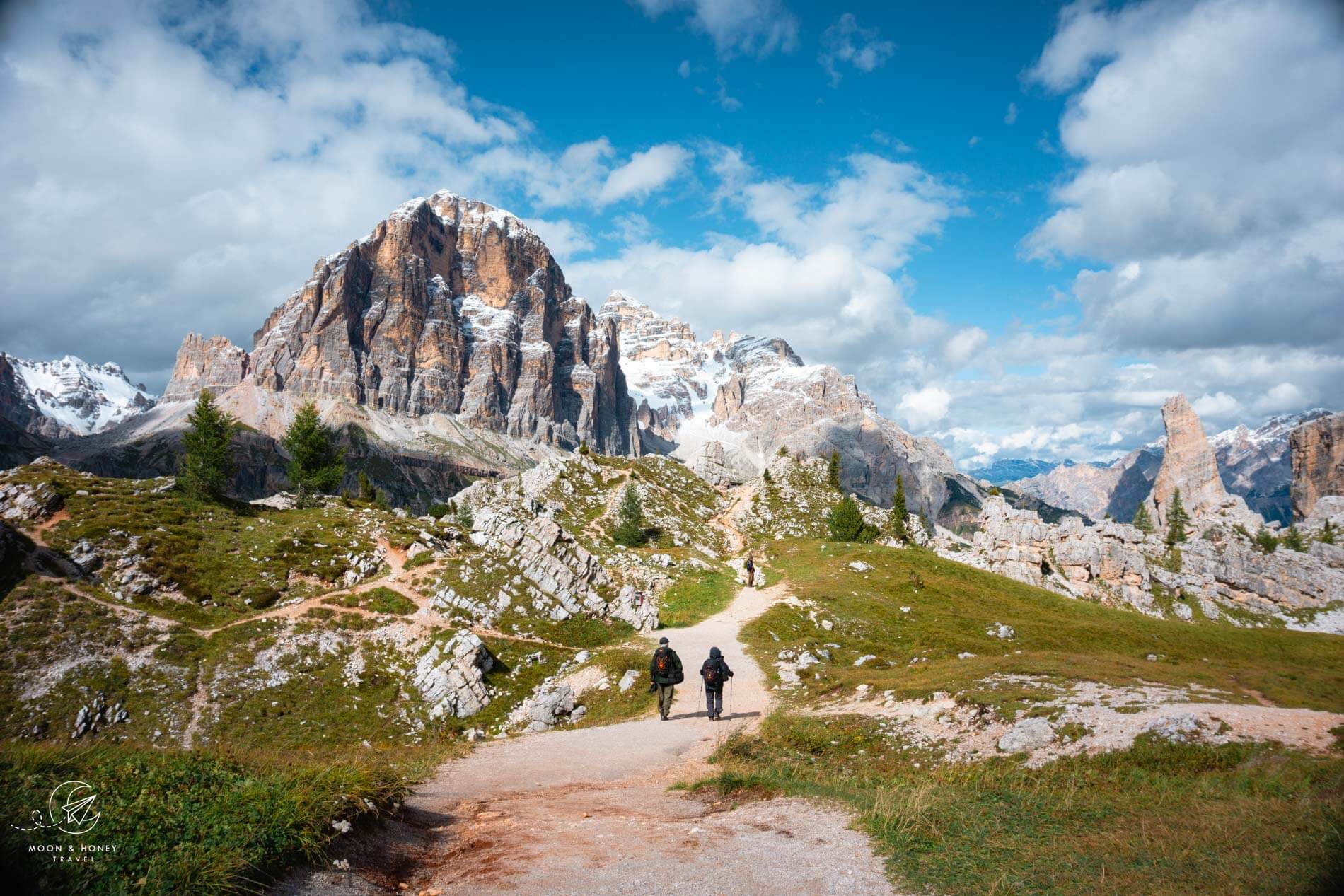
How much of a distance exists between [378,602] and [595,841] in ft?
109

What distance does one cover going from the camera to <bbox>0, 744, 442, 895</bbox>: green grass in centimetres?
652

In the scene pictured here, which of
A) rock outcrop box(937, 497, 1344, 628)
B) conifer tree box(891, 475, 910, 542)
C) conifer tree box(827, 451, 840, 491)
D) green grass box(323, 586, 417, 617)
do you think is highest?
conifer tree box(827, 451, 840, 491)

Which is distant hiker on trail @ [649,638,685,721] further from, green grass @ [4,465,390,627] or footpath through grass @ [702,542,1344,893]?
green grass @ [4,465,390,627]

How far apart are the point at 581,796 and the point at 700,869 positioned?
20.9 ft

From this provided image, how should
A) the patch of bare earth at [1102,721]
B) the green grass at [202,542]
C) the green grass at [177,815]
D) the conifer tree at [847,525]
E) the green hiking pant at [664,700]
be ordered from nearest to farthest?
the green grass at [177,815] < the patch of bare earth at [1102,721] < the green hiking pant at [664,700] < the green grass at [202,542] < the conifer tree at [847,525]

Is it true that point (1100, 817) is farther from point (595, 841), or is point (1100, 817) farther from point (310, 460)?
point (310, 460)

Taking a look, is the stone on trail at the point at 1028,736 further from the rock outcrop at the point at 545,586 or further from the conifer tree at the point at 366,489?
the conifer tree at the point at 366,489

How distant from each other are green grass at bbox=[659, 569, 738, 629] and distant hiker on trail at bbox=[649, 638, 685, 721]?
18.2 meters

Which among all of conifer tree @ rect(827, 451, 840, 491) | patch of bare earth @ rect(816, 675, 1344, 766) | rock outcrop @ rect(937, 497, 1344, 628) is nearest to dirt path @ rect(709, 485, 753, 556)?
conifer tree @ rect(827, 451, 840, 491)

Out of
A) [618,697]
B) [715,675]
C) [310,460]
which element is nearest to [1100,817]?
[715,675]

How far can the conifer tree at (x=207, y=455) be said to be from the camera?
163 feet

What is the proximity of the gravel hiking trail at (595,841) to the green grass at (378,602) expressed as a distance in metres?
21.9

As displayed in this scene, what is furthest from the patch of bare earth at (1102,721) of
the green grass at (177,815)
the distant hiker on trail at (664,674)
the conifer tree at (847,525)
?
the conifer tree at (847,525)

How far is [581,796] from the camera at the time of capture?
14.9m
